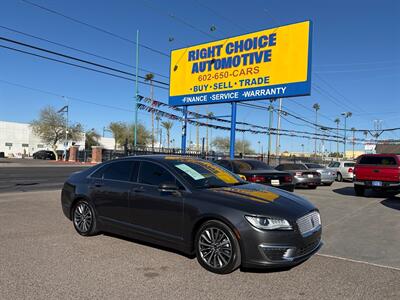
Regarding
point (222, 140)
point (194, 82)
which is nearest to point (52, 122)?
point (194, 82)

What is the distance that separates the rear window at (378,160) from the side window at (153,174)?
1183 centimetres

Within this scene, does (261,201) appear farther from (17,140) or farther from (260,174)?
(17,140)

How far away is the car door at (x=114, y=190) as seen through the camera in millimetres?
6148

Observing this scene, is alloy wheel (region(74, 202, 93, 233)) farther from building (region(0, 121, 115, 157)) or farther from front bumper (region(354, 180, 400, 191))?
building (region(0, 121, 115, 157))

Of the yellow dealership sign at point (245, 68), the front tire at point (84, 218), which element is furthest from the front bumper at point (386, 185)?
the front tire at point (84, 218)

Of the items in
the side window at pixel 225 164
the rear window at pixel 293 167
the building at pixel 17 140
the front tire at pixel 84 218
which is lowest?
the front tire at pixel 84 218

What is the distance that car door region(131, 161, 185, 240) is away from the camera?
5.38m

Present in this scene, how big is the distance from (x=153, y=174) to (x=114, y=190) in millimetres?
859

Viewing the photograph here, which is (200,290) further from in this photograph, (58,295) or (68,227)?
(68,227)

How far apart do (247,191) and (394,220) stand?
5.81 m

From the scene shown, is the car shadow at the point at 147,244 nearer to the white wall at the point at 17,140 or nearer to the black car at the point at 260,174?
the black car at the point at 260,174

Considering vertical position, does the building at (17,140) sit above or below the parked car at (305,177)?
above

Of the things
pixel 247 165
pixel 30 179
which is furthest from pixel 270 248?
pixel 30 179

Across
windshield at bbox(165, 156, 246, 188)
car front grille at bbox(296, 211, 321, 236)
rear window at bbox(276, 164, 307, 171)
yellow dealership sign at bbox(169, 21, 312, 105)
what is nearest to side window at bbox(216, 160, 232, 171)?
yellow dealership sign at bbox(169, 21, 312, 105)
